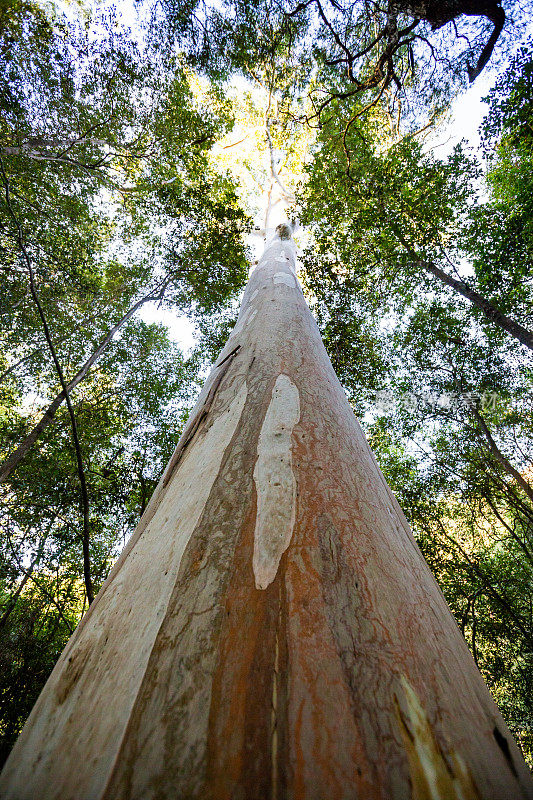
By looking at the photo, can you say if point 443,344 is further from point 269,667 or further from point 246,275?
point 269,667

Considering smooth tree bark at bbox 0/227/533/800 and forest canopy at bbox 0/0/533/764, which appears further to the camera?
forest canopy at bbox 0/0/533/764

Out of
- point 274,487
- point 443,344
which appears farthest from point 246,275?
point 274,487

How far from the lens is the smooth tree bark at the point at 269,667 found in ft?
1.17

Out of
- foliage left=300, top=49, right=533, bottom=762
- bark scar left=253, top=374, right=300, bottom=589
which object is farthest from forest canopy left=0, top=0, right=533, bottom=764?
bark scar left=253, top=374, right=300, bottom=589

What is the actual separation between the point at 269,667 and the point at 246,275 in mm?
6822

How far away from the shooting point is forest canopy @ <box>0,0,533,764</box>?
455 cm

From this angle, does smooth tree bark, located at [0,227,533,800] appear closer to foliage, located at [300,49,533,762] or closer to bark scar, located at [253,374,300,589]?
bark scar, located at [253,374,300,589]

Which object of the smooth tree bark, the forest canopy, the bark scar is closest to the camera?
the smooth tree bark

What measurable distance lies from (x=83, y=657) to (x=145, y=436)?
513 cm

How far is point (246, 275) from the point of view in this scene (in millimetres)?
6559

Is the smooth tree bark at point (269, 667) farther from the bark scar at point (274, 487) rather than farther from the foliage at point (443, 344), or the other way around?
the foliage at point (443, 344)

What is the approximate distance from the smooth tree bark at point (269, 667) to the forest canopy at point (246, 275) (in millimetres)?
4156

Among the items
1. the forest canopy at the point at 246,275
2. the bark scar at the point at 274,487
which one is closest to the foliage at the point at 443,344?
the forest canopy at the point at 246,275

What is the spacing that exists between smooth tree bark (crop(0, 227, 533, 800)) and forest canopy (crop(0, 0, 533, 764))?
13.6ft
